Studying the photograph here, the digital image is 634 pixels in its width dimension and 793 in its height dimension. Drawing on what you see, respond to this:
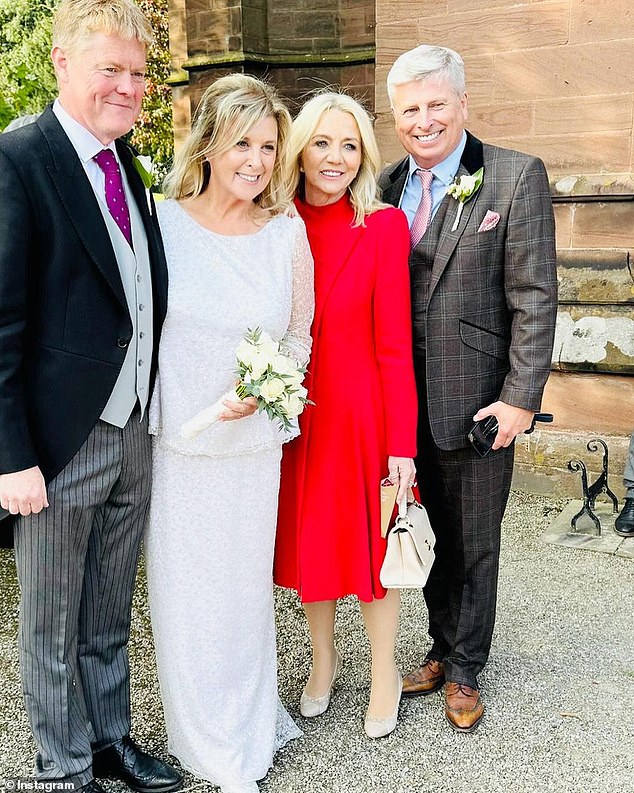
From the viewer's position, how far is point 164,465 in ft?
8.77

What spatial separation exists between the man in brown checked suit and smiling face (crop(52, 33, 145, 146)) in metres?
1.03

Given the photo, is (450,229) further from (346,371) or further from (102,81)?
(102,81)

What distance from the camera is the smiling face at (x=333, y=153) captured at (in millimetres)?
2803

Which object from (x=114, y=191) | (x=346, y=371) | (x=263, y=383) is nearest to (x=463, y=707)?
(x=346, y=371)

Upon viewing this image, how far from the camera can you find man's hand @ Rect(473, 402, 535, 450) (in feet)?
9.75

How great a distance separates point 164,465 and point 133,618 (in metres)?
1.77

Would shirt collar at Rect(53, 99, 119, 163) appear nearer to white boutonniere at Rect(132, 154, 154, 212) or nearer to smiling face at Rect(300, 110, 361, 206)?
white boutonniere at Rect(132, 154, 154, 212)

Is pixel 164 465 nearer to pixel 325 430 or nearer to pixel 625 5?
pixel 325 430

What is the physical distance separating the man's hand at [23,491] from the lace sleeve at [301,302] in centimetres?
87

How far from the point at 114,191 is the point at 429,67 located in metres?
1.18

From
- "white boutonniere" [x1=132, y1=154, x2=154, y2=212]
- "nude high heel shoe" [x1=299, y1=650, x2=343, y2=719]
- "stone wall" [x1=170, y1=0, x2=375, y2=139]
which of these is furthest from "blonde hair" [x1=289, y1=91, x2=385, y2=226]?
"stone wall" [x1=170, y1=0, x2=375, y2=139]

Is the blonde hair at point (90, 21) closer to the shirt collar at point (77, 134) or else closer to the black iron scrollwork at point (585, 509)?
the shirt collar at point (77, 134)

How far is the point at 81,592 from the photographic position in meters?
2.60

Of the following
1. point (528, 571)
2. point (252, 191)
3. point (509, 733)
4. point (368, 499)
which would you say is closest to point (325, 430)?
point (368, 499)
